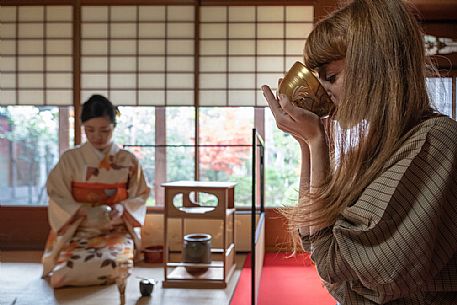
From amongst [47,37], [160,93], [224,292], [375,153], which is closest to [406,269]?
[375,153]

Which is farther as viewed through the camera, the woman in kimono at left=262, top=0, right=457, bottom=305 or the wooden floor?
the wooden floor

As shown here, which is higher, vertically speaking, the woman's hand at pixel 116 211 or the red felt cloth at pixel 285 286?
the woman's hand at pixel 116 211

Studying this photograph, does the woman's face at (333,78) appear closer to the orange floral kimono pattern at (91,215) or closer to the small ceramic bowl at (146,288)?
the small ceramic bowl at (146,288)

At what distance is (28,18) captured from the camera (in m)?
6.32

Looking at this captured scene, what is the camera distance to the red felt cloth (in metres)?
3.92

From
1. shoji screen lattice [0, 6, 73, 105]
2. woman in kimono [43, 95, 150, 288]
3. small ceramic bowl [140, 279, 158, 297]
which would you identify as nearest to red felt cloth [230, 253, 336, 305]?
small ceramic bowl [140, 279, 158, 297]

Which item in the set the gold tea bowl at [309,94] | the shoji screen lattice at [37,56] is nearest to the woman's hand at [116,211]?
the shoji screen lattice at [37,56]

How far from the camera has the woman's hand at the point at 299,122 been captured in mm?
1041

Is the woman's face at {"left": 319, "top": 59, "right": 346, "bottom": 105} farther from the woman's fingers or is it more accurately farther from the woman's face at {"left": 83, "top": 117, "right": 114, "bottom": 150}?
the woman's face at {"left": 83, "top": 117, "right": 114, "bottom": 150}

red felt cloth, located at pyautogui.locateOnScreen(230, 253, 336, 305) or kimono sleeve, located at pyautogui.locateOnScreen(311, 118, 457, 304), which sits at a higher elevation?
kimono sleeve, located at pyautogui.locateOnScreen(311, 118, 457, 304)

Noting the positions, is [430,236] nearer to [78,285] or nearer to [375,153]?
[375,153]

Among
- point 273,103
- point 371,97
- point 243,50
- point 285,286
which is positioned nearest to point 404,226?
point 371,97

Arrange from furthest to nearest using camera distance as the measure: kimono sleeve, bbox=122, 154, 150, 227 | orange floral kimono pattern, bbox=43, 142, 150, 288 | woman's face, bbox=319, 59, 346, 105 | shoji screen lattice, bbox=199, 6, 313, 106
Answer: shoji screen lattice, bbox=199, 6, 313, 106, kimono sleeve, bbox=122, 154, 150, 227, orange floral kimono pattern, bbox=43, 142, 150, 288, woman's face, bbox=319, 59, 346, 105

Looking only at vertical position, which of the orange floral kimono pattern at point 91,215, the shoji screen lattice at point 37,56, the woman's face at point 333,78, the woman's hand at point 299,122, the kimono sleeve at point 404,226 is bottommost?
the orange floral kimono pattern at point 91,215
